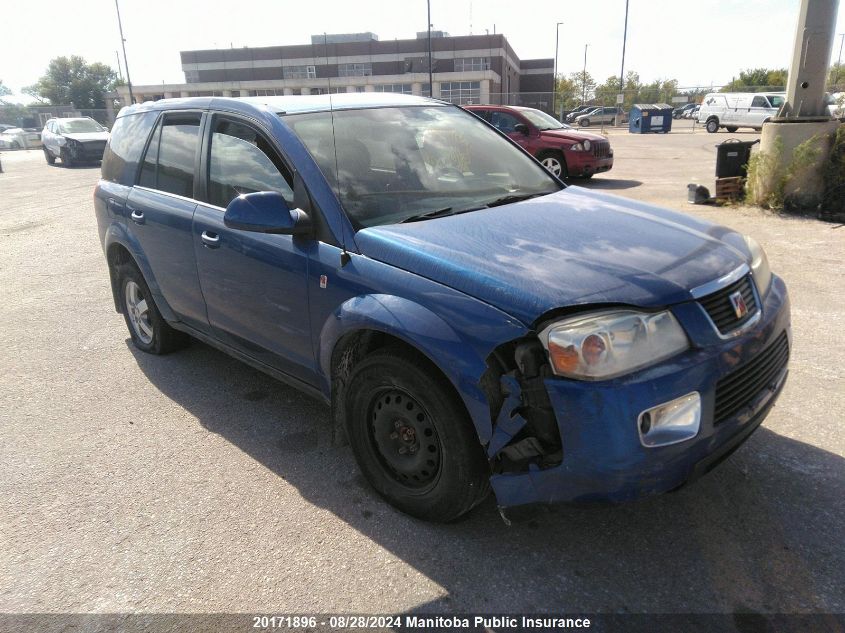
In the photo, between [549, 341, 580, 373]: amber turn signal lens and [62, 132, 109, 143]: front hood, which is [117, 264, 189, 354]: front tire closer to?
[549, 341, 580, 373]: amber turn signal lens

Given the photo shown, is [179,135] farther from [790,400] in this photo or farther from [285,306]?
[790,400]

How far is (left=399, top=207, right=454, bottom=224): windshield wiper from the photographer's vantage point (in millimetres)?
2926

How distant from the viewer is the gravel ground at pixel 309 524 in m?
2.39

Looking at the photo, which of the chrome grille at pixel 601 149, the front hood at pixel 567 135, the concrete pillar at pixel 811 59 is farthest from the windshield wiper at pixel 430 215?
the chrome grille at pixel 601 149

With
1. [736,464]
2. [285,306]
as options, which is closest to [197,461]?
[285,306]

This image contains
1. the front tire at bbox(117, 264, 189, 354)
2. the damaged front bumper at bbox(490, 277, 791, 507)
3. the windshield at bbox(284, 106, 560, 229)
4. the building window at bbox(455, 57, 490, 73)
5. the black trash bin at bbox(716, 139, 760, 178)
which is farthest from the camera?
the building window at bbox(455, 57, 490, 73)

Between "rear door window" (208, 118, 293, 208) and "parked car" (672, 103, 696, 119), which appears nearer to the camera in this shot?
"rear door window" (208, 118, 293, 208)

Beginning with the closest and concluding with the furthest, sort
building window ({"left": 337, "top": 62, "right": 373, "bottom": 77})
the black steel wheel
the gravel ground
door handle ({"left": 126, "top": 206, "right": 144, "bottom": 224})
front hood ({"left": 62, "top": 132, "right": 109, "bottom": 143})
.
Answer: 1. the gravel ground
2. the black steel wheel
3. door handle ({"left": 126, "top": 206, "right": 144, "bottom": 224})
4. front hood ({"left": 62, "top": 132, "right": 109, "bottom": 143})
5. building window ({"left": 337, "top": 62, "right": 373, "bottom": 77})

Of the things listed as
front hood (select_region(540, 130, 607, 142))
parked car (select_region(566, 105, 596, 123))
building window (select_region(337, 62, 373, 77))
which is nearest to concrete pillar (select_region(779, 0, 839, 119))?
front hood (select_region(540, 130, 607, 142))

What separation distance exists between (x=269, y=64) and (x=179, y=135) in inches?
2542

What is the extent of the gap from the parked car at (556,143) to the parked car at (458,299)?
9642mm

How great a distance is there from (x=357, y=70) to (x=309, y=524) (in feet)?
222

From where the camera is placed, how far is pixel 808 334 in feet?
15.4

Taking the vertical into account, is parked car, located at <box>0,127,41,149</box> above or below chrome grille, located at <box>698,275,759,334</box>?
above
